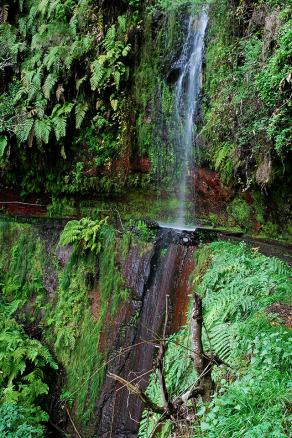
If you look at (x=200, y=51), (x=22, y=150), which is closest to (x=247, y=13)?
(x=200, y=51)

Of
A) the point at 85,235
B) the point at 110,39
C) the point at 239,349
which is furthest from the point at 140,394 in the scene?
the point at 110,39

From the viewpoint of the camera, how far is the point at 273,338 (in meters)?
3.29

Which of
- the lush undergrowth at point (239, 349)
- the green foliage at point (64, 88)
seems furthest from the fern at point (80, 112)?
the lush undergrowth at point (239, 349)

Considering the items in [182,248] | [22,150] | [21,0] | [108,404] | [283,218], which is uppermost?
[21,0]

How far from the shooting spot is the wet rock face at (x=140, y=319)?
19.4 ft

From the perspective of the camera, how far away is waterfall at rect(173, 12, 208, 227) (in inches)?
323

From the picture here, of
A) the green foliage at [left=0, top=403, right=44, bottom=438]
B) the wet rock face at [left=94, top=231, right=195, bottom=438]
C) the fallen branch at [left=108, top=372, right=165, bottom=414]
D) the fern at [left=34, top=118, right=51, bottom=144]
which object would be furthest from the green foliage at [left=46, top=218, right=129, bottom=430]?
the fallen branch at [left=108, top=372, right=165, bottom=414]

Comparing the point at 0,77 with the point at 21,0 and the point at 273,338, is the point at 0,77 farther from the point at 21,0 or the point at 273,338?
the point at 273,338

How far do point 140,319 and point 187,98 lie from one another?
4370 millimetres

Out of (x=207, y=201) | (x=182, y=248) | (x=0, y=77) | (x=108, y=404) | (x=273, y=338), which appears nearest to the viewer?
(x=273, y=338)

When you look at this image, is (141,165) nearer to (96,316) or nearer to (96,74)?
(96,74)

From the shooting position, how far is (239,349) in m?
3.60

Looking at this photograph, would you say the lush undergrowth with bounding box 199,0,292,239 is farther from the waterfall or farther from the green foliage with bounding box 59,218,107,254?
the green foliage with bounding box 59,218,107,254

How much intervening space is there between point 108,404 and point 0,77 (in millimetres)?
7466
